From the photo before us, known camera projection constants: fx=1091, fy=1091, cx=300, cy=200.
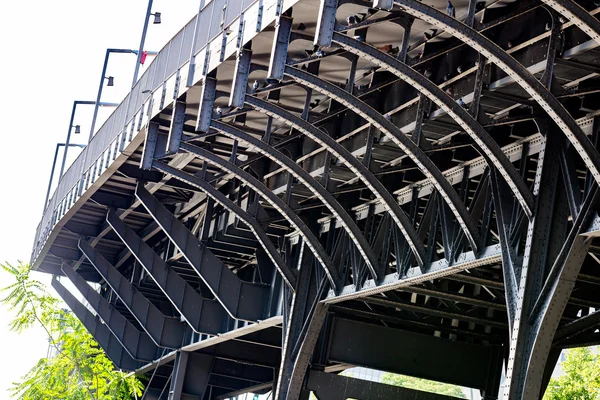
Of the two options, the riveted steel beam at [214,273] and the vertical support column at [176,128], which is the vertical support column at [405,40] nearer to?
the vertical support column at [176,128]

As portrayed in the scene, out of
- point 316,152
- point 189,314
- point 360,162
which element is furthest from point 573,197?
point 189,314

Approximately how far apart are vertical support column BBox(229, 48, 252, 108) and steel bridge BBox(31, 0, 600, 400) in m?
0.04

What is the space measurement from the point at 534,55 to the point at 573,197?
2147 mm

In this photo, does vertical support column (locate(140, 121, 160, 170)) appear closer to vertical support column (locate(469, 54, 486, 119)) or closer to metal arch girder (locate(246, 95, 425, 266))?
metal arch girder (locate(246, 95, 425, 266))

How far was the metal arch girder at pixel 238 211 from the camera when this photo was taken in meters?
24.2

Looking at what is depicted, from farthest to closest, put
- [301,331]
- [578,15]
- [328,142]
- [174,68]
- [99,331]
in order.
Answer: [99,331] → [301,331] → [174,68] → [328,142] → [578,15]

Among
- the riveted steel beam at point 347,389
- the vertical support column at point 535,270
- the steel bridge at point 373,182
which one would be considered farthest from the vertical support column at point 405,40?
the riveted steel beam at point 347,389

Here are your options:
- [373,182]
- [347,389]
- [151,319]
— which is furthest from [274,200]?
[151,319]

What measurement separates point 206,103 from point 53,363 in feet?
51.7

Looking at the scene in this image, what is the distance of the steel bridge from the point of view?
51.5 ft

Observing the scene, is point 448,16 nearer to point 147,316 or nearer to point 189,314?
point 189,314

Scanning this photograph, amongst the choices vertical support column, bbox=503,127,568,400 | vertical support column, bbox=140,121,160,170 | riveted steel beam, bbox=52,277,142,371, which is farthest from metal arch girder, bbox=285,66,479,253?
riveted steel beam, bbox=52,277,142,371

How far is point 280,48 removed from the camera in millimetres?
17094

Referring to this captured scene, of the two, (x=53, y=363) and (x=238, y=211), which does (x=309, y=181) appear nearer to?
(x=238, y=211)
